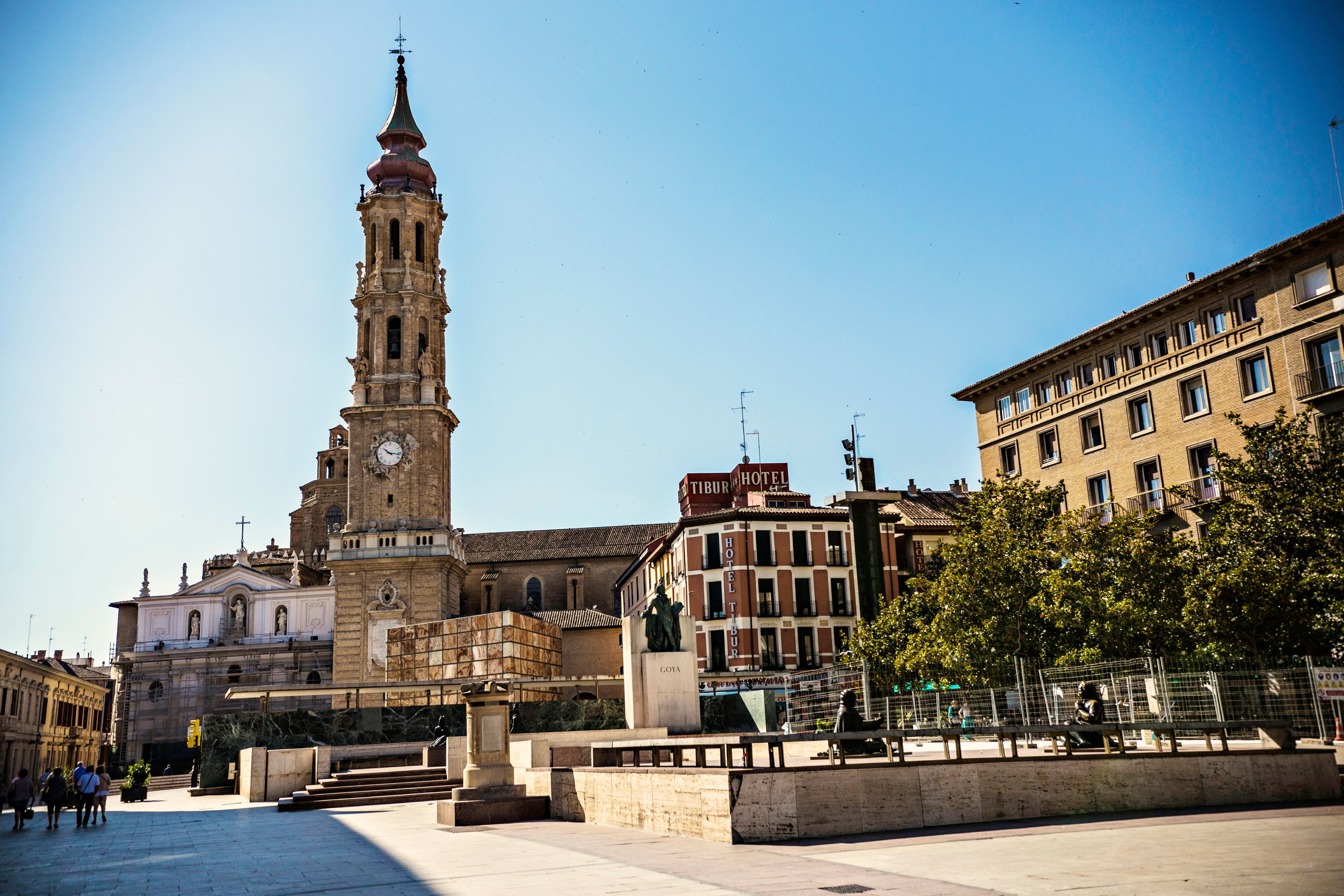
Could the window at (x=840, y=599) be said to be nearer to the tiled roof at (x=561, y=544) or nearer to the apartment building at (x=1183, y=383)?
the apartment building at (x=1183, y=383)

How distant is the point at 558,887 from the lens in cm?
946

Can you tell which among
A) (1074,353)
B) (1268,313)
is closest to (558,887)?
(1268,313)

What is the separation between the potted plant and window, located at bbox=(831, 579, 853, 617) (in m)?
→ 33.1

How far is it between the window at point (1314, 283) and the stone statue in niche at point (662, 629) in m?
23.4

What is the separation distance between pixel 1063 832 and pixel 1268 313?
3043cm

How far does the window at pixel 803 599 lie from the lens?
5606 centimetres

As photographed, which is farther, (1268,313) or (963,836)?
(1268,313)

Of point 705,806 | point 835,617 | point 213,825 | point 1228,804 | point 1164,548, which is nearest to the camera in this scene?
point 705,806

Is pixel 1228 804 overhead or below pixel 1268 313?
below

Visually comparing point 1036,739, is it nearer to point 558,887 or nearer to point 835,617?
point 558,887

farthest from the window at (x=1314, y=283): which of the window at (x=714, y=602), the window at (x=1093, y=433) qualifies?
the window at (x=714, y=602)

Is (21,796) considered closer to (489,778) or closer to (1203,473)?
(489,778)

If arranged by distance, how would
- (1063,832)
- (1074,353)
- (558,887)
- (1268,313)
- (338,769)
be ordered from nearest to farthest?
(558,887) < (1063,832) < (338,769) < (1268,313) < (1074,353)

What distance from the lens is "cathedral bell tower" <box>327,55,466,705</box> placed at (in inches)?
2645
